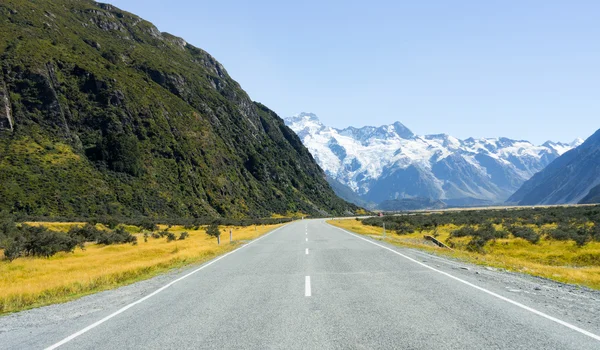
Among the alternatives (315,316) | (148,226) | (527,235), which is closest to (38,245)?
(315,316)

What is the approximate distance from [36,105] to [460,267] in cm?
8845

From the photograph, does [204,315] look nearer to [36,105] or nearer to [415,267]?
[415,267]

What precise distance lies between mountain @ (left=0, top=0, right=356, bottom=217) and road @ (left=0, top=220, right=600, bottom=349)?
5962 centimetres

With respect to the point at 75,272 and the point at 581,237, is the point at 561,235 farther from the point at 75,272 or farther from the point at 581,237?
the point at 75,272

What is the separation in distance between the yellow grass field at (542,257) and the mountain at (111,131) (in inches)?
2416

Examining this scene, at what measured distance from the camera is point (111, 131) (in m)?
86.8

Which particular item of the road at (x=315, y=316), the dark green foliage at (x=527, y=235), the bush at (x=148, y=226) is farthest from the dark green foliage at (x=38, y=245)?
the dark green foliage at (x=527, y=235)

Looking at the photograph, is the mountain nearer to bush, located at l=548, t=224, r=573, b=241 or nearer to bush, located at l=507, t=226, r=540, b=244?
bush, located at l=507, t=226, r=540, b=244

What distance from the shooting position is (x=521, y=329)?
→ 655 centimetres

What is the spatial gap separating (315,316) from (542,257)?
840 inches

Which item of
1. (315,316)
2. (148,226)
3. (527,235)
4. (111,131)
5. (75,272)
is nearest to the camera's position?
(315,316)

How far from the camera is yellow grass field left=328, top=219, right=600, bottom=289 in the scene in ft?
47.0

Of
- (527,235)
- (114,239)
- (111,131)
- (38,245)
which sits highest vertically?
(111,131)

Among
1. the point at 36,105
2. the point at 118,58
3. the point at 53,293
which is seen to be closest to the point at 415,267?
the point at 53,293
